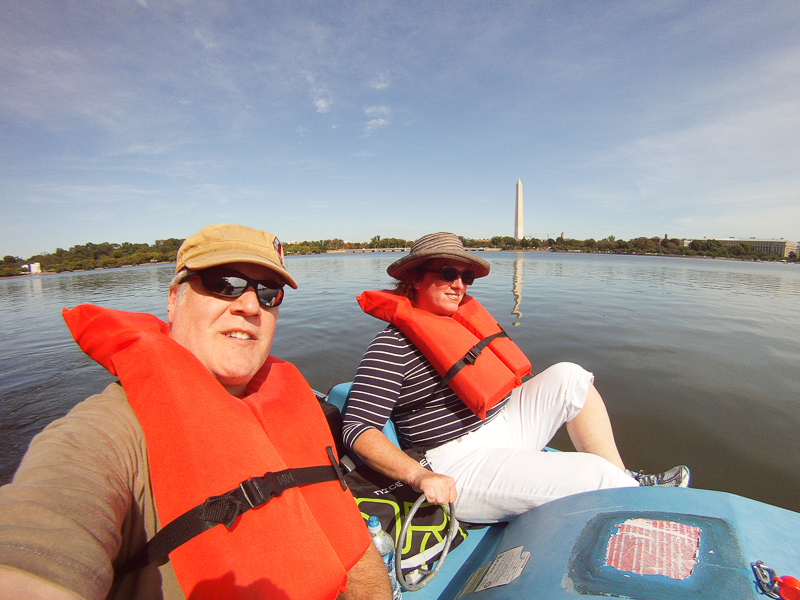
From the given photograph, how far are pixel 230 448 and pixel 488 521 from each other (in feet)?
4.79

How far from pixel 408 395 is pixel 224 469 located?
1127mm

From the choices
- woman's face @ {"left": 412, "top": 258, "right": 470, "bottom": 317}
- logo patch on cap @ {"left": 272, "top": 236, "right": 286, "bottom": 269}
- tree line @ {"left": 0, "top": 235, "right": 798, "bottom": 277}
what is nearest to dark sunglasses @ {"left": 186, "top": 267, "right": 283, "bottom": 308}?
logo patch on cap @ {"left": 272, "top": 236, "right": 286, "bottom": 269}

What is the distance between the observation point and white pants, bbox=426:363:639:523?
1.72 meters

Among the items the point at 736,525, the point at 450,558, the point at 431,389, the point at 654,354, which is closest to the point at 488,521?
the point at 450,558

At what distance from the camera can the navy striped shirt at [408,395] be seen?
1949 mm

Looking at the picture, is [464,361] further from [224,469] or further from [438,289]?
[224,469]

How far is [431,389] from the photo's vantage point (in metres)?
2.10

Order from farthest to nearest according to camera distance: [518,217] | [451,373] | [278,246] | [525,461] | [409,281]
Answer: [518,217] → [409,281] → [451,373] → [525,461] → [278,246]

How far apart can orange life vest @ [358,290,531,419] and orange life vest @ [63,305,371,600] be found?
0.86m

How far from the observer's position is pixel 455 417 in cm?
211

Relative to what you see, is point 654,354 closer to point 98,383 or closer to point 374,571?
point 374,571

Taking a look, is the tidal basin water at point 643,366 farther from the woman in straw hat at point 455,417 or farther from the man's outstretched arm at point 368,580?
the man's outstretched arm at point 368,580

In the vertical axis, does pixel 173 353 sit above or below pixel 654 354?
above

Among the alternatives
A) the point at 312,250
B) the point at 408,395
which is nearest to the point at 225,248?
the point at 408,395
